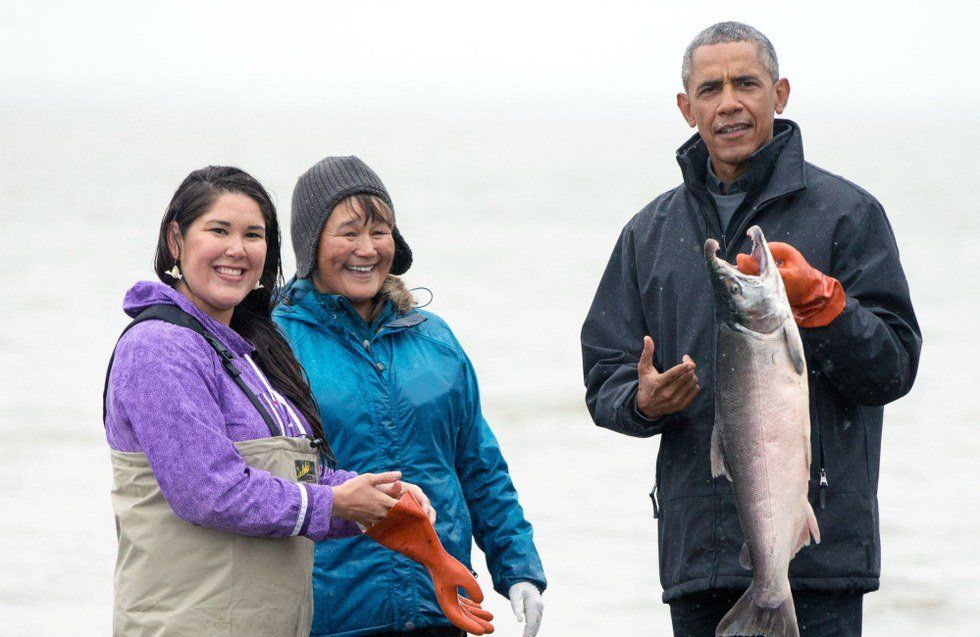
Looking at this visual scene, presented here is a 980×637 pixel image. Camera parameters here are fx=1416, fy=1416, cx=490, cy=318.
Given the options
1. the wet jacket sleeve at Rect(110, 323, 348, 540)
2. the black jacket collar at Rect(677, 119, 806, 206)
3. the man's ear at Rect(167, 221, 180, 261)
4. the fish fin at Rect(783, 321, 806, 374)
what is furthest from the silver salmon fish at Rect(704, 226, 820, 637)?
the man's ear at Rect(167, 221, 180, 261)

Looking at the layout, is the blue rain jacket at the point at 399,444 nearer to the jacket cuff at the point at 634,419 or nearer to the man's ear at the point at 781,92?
the jacket cuff at the point at 634,419

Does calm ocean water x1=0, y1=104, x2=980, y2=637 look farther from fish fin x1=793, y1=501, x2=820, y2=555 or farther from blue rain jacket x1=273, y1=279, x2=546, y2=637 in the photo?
fish fin x1=793, y1=501, x2=820, y2=555

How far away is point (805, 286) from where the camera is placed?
12.3ft

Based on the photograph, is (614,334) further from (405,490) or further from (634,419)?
(405,490)

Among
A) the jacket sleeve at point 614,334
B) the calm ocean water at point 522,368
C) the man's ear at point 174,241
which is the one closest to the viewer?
the man's ear at point 174,241

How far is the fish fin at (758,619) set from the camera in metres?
3.81

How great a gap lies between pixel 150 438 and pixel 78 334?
20.9m

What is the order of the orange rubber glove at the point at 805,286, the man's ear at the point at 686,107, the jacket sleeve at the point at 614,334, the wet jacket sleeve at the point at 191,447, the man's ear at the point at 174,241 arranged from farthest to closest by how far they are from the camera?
the man's ear at the point at 686,107
the jacket sleeve at the point at 614,334
the man's ear at the point at 174,241
the orange rubber glove at the point at 805,286
the wet jacket sleeve at the point at 191,447

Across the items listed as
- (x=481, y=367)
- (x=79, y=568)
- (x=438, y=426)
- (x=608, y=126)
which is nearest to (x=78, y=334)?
(x=481, y=367)

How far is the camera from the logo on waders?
3.76m

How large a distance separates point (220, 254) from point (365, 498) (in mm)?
768

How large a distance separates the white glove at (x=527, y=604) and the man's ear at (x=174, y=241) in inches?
60.9

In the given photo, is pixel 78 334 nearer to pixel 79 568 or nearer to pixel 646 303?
pixel 79 568

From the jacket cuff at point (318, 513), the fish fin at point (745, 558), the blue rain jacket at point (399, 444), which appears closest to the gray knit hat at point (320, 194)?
the blue rain jacket at point (399, 444)
